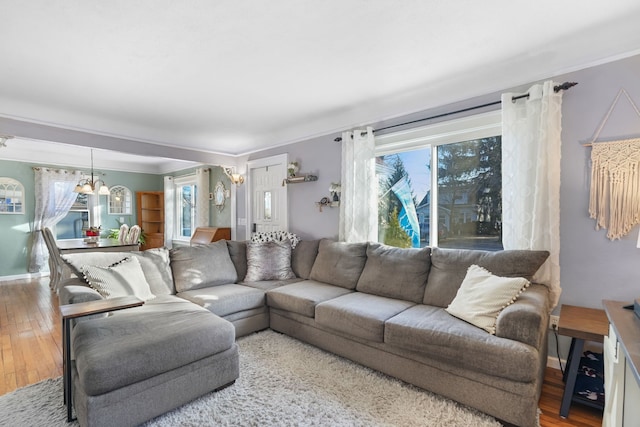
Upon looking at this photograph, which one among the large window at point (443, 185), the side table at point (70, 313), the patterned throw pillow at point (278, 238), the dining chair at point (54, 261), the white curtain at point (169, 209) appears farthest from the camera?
the white curtain at point (169, 209)

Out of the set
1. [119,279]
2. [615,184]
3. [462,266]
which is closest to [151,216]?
[119,279]

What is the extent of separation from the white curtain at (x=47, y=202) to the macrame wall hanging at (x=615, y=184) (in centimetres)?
821

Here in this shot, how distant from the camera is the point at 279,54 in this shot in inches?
93.0

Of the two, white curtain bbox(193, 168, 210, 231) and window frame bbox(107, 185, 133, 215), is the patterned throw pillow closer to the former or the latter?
white curtain bbox(193, 168, 210, 231)

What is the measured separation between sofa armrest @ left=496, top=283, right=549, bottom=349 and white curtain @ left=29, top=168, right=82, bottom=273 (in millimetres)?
7601

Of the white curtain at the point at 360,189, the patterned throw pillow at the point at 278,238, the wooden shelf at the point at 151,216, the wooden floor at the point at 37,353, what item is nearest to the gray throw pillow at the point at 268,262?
the patterned throw pillow at the point at 278,238

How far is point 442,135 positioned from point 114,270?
10.7ft

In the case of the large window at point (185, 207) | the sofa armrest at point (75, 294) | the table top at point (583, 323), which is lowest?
the table top at point (583, 323)

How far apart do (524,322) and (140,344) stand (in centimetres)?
224

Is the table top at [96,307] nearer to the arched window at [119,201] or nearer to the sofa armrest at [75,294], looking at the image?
the sofa armrest at [75,294]

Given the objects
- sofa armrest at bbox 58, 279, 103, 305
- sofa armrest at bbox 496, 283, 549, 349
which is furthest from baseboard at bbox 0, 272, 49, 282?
→ sofa armrest at bbox 496, 283, 549, 349

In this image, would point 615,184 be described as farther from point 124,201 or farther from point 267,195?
point 124,201

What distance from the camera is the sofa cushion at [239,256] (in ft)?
12.2

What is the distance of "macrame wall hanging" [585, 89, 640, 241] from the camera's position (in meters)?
2.13
